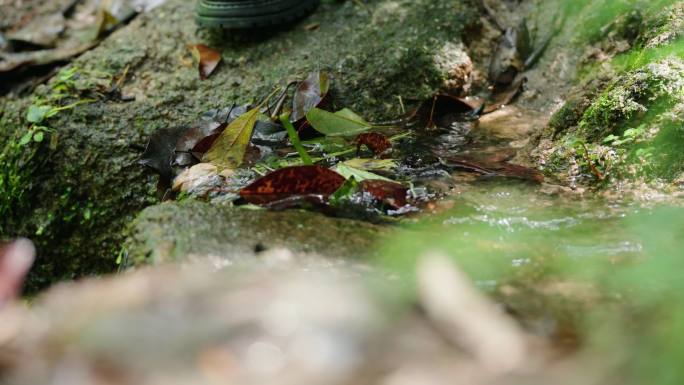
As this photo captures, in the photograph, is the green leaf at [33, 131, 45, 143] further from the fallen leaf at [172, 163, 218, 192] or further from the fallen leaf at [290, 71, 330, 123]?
the fallen leaf at [290, 71, 330, 123]

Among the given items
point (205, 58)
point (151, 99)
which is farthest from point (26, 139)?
point (205, 58)

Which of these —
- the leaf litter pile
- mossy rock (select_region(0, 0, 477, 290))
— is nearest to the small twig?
the leaf litter pile

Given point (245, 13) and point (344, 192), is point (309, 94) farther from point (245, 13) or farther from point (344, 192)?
point (344, 192)

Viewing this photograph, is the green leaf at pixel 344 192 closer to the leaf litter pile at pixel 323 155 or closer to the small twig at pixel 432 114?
the leaf litter pile at pixel 323 155

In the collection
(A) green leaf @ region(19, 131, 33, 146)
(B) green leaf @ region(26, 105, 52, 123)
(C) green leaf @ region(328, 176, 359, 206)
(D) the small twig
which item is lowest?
(A) green leaf @ region(19, 131, 33, 146)

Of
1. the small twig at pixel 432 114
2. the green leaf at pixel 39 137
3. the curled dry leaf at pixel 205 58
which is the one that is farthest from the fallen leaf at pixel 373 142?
the green leaf at pixel 39 137

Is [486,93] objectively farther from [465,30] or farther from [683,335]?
[683,335]

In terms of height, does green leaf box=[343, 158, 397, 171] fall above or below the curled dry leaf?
above
